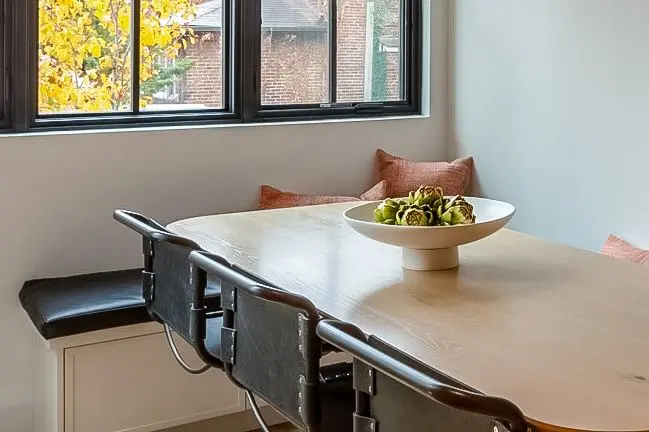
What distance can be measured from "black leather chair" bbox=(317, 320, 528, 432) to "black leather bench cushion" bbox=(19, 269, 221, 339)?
4.89ft

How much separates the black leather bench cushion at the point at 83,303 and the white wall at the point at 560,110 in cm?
150

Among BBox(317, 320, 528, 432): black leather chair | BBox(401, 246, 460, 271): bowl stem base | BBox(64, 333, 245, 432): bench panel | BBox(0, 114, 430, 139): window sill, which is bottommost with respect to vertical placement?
BBox(64, 333, 245, 432): bench panel

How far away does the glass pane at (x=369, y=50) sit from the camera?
399 centimetres

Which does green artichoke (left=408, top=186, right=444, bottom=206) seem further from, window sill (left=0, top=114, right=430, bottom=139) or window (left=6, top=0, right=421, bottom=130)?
window (left=6, top=0, right=421, bottom=130)

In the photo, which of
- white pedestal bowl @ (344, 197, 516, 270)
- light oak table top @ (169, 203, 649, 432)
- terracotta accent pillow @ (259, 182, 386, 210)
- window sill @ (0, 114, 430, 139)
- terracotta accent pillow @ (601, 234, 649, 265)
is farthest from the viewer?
terracotta accent pillow @ (259, 182, 386, 210)

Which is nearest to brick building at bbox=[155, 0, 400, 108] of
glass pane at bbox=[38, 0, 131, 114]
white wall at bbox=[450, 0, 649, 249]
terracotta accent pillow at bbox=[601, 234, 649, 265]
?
glass pane at bbox=[38, 0, 131, 114]

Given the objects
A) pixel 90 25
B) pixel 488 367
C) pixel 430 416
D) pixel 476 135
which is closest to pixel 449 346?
pixel 488 367

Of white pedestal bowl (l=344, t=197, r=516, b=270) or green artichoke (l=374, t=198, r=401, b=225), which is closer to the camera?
white pedestal bowl (l=344, t=197, r=516, b=270)

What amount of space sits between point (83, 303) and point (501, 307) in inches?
63.8

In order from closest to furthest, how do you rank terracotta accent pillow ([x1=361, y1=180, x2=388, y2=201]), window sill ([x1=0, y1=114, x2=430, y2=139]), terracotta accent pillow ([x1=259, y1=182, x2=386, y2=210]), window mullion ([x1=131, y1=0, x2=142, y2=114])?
window sill ([x1=0, y1=114, x2=430, y2=139]) < window mullion ([x1=131, y1=0, x2=142, y2=114]) < terracotta accent pillow ([x1=259, y1=182, x2=386, y2=210]) < terracotta accent pillow ([x1=361, y1=180, x2=388, y2=201])

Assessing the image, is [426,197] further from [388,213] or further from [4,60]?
[4,60]

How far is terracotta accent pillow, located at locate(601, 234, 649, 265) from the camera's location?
121 inches

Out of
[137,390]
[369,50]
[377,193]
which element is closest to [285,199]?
[377,193]

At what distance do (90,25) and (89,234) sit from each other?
788 millimetres
